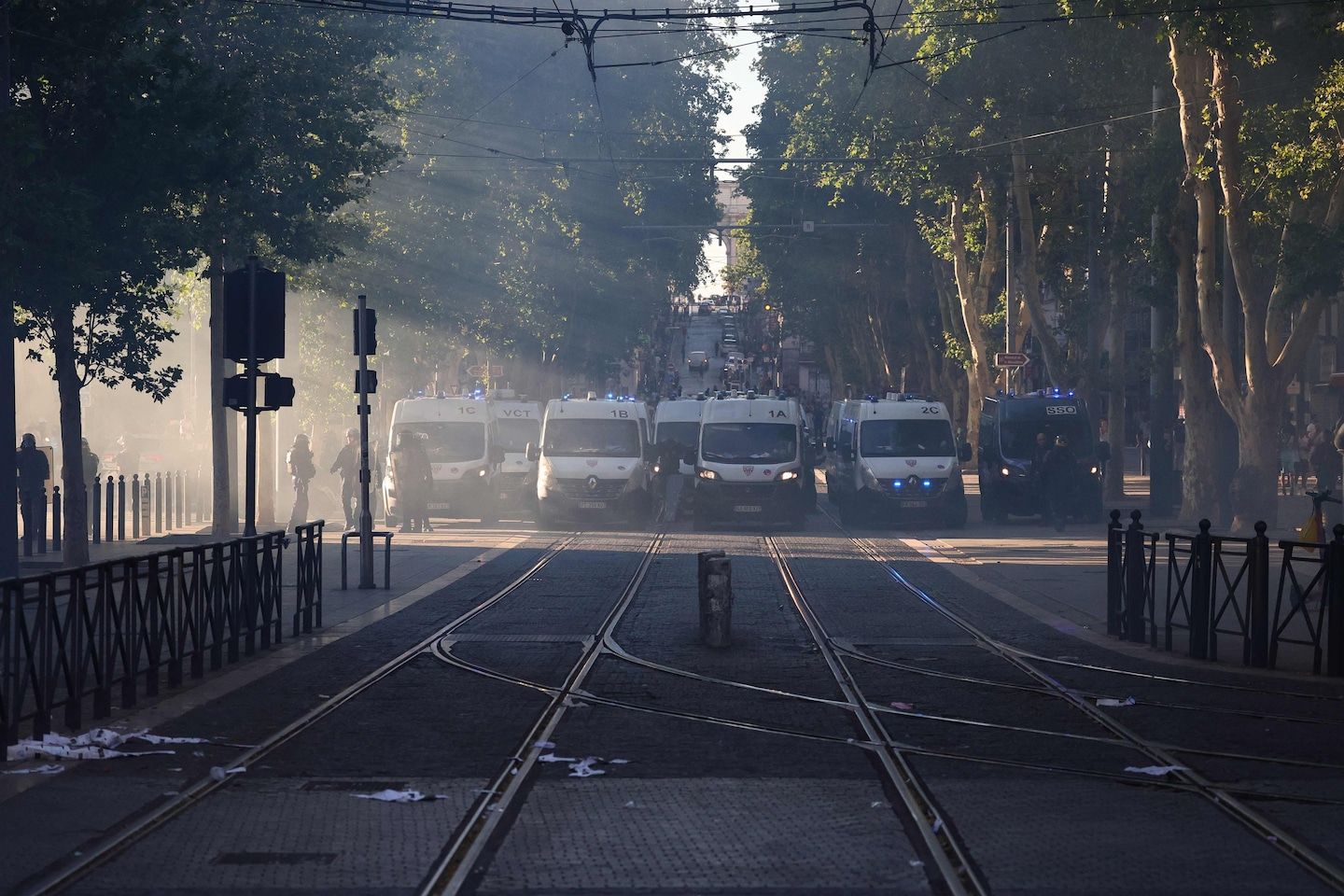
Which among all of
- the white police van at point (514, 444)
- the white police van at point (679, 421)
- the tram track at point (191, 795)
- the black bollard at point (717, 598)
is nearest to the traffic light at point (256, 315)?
the tram track at point (191, 795)

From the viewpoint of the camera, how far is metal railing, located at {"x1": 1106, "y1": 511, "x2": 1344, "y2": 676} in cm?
1276

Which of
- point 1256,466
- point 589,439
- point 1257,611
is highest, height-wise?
point 589,439

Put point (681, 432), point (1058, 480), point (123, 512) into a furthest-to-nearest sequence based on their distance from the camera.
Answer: point (681, 432), point (1058, 480), point (123, 512)

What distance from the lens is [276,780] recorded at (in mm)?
8625

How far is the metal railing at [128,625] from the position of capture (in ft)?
30.3

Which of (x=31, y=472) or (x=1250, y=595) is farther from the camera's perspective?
(x=31, y=472)

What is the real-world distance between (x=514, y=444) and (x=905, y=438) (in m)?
10.2

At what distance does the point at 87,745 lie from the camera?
9375 millimetres

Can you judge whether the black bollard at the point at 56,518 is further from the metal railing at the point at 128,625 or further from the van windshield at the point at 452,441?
the metal railing at the point at 128,625

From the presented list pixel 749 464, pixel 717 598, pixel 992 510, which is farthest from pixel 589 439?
pixel 717 598

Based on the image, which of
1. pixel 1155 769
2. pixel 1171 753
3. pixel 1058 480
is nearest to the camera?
pixel 1155 769

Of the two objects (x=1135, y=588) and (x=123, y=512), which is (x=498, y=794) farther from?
(x=123, y=512)

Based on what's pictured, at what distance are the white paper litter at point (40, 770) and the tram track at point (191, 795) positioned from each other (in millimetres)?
789

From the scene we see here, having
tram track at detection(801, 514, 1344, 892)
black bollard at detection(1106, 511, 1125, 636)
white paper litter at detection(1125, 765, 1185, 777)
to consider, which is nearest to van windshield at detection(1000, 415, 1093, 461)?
tram track at detection(801, 514, 1344, 892)
